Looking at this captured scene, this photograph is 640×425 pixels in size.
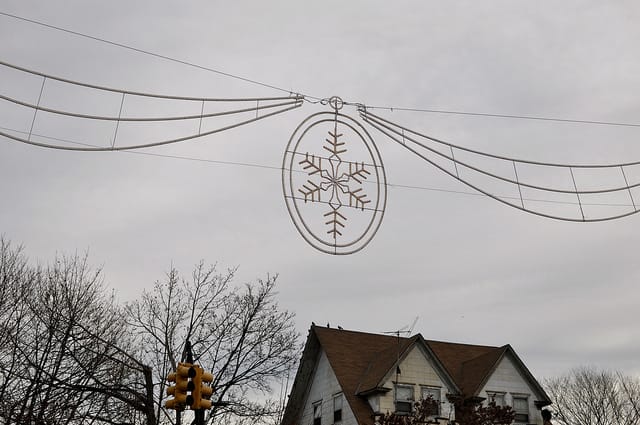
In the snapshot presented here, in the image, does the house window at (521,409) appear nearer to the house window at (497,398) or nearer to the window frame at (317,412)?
the house window at (497,398)

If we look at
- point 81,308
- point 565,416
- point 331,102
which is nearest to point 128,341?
point 81,308

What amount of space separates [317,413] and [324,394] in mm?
890

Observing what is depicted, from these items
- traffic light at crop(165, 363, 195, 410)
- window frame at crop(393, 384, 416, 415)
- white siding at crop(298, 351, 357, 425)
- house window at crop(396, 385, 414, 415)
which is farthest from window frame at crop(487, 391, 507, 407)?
traffic light at crop(165, 363, 195, 410)

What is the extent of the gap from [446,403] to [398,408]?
2.13 metres

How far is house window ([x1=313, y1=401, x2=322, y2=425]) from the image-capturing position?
96.0ft

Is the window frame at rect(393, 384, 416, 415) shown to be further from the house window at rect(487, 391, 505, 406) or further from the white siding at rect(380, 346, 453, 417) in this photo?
the house window at rect(487, 391, 505, 406)

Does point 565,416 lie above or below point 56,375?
above

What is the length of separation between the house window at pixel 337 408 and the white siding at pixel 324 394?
184 millimetres

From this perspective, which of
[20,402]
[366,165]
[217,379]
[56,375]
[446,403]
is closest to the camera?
[366,165]

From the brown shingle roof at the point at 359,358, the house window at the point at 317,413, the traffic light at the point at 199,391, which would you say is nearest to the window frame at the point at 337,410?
the brown shingle roof at the point at 359,358

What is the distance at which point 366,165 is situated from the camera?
1058 cm

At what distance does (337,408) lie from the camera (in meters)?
28.2

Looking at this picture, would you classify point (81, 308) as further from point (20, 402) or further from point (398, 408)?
point (398, 408)

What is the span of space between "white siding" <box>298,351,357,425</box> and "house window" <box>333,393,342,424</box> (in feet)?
0.60
